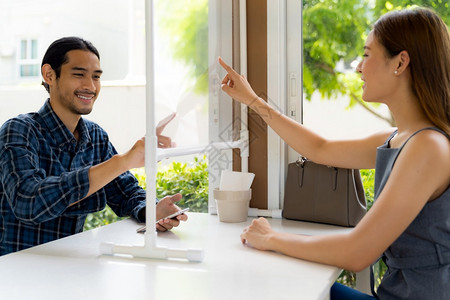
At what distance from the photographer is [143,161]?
4.62 feet

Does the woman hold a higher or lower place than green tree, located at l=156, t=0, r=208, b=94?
lower

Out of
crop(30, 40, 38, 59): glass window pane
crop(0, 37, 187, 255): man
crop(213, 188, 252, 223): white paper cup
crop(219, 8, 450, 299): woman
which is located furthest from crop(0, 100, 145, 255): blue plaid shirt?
crop(30, 40, 38, 59): glass window pane

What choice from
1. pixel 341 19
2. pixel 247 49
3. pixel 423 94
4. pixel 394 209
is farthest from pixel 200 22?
pixel 394 209

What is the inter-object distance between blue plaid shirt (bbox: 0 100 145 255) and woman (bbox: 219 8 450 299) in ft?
1.78

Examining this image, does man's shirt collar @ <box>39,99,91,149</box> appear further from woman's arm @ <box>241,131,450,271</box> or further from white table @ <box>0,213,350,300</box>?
woman's arm @ <box>241,131,450,271</box>

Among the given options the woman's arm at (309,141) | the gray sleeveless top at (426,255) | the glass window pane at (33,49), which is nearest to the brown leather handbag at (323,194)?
the woman's arm at (309,141)

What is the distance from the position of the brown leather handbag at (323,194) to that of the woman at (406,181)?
357mm

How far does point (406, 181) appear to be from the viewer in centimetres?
117

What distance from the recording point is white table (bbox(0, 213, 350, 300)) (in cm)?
106

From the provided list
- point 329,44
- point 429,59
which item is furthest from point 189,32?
point 429,59

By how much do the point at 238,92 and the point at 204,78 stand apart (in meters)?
0.25

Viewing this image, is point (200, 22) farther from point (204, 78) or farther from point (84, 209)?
point (84, 209)

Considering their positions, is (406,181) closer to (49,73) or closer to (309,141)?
(309,141)

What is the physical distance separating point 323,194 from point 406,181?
0.65 m
